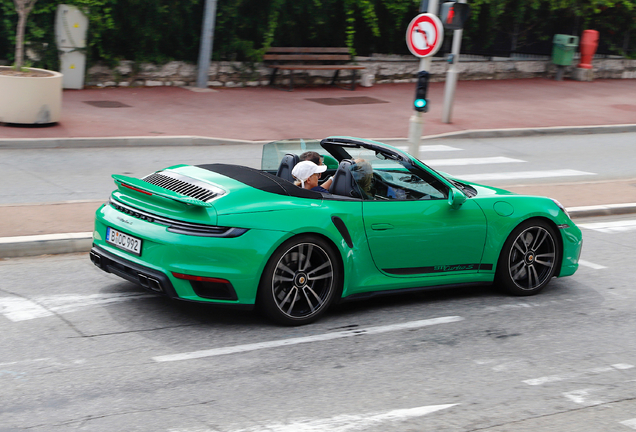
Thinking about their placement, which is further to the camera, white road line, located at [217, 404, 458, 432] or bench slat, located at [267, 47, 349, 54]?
bench slat, located at [267, 47, 349, 54]

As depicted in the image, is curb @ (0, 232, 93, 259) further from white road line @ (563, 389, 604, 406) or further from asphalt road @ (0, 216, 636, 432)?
white road line @ (563, 389, 604, 406)

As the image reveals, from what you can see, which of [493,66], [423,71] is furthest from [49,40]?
[493,66]

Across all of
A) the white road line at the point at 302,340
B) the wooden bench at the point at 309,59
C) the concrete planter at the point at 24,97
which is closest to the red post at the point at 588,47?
the wooden bench at the point at 309,59

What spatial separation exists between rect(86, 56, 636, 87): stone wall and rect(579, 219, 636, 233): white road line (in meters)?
13.6

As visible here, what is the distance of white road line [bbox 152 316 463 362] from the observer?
5258 millimetres

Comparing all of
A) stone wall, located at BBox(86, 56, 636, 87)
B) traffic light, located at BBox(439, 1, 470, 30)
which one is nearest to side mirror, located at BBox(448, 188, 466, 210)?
traffic light, located at BBox(439, 1, 470, 30)

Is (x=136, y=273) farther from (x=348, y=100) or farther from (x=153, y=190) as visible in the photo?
(x=348, y=100)

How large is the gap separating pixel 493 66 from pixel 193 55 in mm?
9771

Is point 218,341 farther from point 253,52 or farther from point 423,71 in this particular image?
point 253,52

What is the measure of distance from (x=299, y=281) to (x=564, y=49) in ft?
75.1

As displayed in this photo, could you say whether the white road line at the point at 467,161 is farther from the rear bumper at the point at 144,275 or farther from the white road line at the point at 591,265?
the rear bumper at the point at 144,275

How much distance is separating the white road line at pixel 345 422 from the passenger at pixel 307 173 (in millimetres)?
2372

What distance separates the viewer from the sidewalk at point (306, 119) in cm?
1109

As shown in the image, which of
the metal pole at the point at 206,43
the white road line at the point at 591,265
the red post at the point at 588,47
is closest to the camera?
the white road line at the point at 591,265
